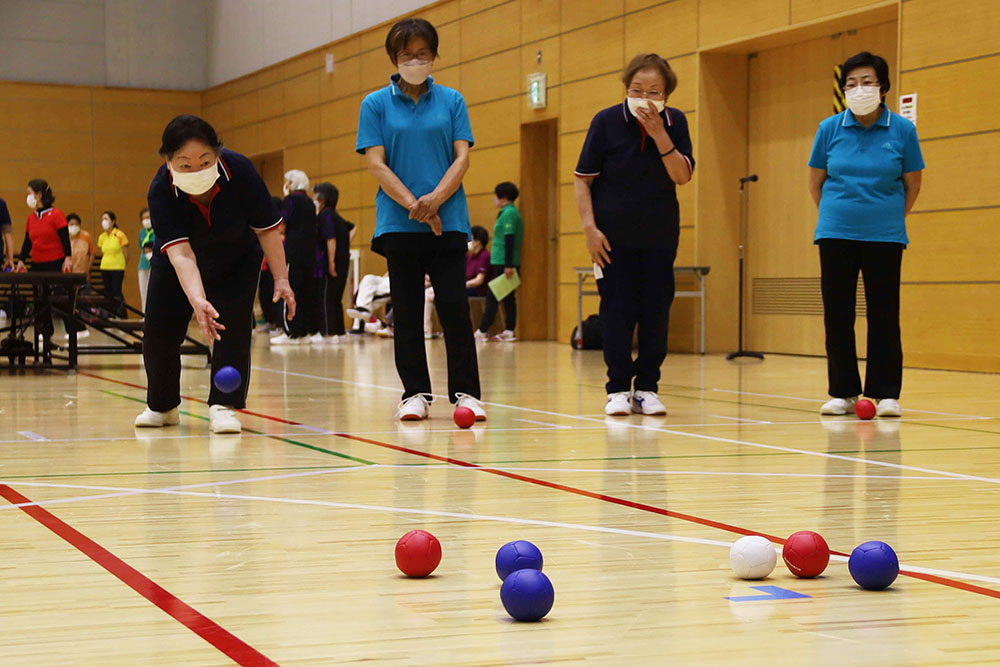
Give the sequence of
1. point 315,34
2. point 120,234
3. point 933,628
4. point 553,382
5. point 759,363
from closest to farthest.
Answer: point 933,628, point 553,382, point 759,363, point 315,34, point 120,234

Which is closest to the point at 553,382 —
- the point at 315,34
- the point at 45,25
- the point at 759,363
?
the point at 759,363

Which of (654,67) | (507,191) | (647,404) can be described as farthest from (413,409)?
(507,191)

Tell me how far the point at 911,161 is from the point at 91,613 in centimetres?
426

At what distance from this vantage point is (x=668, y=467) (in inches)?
146

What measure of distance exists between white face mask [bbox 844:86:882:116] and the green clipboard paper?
26.2 feet

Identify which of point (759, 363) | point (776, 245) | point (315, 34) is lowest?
point (759, 363)

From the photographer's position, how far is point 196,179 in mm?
4332

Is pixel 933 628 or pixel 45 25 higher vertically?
pixel 45 25

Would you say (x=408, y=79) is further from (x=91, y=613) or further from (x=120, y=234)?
(x=120, y=234)

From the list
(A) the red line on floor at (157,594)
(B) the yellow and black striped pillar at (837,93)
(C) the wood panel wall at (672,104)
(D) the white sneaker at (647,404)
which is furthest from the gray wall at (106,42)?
(A) the red line on floor at (157,594)

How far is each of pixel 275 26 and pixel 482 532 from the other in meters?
17.8

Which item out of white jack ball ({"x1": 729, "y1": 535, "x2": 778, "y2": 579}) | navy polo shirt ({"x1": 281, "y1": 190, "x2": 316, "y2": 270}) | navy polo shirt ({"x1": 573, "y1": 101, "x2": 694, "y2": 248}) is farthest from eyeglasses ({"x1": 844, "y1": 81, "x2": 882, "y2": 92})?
navy polo shirt ({"x1": 281, "y1": 190, "x2": 316, "y2": 270})

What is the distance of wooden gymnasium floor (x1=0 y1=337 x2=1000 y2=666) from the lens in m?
1.80

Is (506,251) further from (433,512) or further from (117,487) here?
(433,512)
